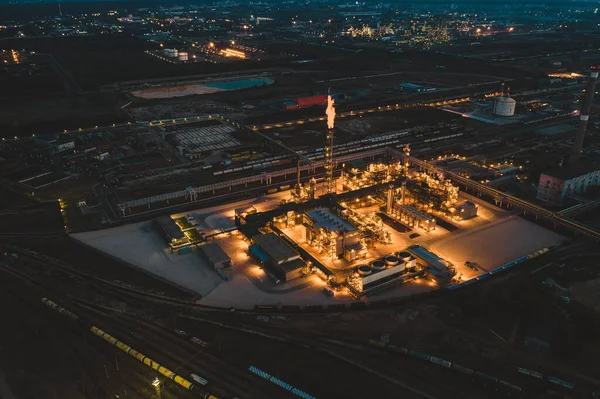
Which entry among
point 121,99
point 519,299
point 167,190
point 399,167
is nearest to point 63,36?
point 121,99

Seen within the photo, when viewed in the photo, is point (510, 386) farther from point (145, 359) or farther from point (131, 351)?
point (131, 351)

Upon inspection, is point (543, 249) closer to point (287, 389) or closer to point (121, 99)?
point (287, 389)

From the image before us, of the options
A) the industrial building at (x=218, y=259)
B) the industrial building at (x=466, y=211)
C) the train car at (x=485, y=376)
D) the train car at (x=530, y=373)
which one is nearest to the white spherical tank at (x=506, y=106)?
the industrial building at (x=466, y=211)

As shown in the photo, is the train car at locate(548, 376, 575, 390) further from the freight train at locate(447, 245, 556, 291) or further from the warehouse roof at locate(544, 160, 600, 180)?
the warehouse roof at locate(544, 160, 600, 180)

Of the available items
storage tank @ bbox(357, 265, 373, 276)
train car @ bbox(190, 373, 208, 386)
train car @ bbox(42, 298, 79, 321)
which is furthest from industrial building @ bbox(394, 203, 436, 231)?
train car @ bbox(42, 298, 79, 321)

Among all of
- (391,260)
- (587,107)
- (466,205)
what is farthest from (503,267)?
(587,107)

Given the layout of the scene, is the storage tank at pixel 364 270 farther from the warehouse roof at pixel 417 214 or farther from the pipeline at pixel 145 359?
the pipeline at pixel 145 359
